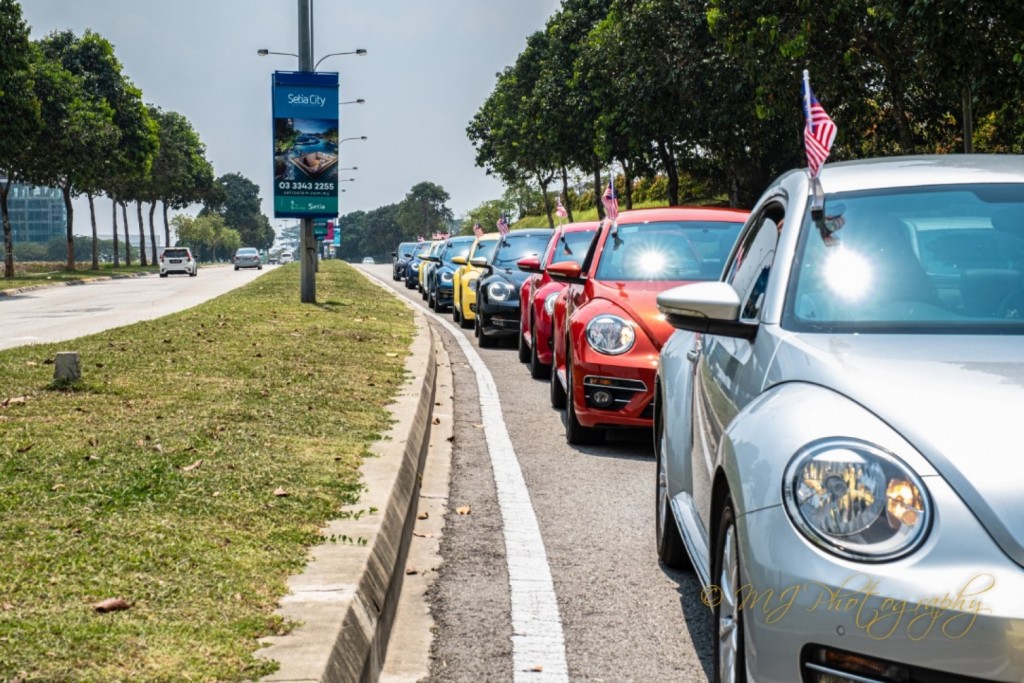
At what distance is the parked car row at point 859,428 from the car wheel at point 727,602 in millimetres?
12

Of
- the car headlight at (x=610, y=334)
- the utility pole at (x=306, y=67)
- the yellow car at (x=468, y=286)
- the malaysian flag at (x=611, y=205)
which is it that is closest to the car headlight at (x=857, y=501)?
the car headlight at (x=610, y=334)

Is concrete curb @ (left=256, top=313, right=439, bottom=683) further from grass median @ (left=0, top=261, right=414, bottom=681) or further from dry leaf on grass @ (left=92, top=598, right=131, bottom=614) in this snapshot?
dry leaf on grass @ (left=92, top=598, right=131, bottom=614)

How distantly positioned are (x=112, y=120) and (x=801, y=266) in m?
67.9

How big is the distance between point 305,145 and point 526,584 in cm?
2413

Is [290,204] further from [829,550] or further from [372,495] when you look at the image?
[829,550]

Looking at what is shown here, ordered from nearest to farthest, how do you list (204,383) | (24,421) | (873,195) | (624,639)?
(873,195), (624,639), (24,421), (204,383)

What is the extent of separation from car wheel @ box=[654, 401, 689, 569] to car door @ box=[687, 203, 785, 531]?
0.72m

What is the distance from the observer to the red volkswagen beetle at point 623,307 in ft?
29.0

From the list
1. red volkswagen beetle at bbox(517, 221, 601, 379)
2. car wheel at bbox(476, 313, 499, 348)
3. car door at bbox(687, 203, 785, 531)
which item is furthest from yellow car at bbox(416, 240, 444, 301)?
car door at bbox(687, 203, 785, 531)

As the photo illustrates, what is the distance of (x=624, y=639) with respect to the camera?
4781mm

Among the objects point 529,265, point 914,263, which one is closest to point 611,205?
point 529,265

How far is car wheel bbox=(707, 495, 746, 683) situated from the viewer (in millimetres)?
3262

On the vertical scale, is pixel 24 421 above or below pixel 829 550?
below

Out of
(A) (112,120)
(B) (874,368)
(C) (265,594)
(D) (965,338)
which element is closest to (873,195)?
(D) (965,338)
